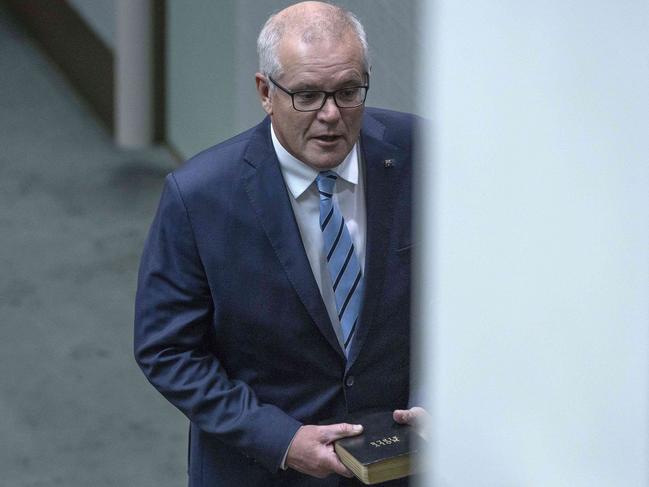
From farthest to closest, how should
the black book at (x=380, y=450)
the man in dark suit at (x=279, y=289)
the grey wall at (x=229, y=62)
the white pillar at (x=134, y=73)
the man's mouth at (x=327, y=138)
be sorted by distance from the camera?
the white pillar at (x=134, y=73)
the grey wall at (x=229, y=62)
the man in dark suit at (x=279, y=289)
the man's mouth at (x=327, y=138)
the black book at (x=380, y=450)

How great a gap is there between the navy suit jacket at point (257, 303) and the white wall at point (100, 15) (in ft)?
14.1

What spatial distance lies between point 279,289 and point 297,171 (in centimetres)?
20

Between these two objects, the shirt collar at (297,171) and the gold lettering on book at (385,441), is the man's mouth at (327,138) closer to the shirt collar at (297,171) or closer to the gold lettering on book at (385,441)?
the shirt collar at (297,171)

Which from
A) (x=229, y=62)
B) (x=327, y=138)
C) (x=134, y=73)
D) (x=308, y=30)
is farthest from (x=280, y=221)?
(x=134, y=73)

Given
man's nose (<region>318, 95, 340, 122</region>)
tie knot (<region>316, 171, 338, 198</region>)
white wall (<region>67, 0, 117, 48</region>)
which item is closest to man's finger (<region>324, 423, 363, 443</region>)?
tie knot (<region>316, 171, 338, 198</region>)

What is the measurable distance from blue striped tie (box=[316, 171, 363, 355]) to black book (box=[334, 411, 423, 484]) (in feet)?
0.55

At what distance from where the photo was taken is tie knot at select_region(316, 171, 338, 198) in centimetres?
224

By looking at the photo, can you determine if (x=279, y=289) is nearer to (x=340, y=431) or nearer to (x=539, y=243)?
(x=340, y=431)

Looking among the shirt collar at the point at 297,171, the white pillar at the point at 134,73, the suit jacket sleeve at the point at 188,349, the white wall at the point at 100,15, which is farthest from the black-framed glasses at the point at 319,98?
the white wall at the point at 100,15

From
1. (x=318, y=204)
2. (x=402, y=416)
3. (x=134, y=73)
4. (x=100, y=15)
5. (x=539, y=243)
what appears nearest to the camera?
(x=539, y=243)

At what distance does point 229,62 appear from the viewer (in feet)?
17.4

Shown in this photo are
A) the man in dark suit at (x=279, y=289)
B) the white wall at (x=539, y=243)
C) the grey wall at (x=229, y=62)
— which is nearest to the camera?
the white wall at (x=539, y=243)

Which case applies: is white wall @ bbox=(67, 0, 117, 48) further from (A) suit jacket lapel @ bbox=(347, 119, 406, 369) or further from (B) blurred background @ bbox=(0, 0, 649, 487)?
(B) blurred background @ bbox=(0, 0, 649, 487)

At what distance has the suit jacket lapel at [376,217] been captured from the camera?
227 cm
